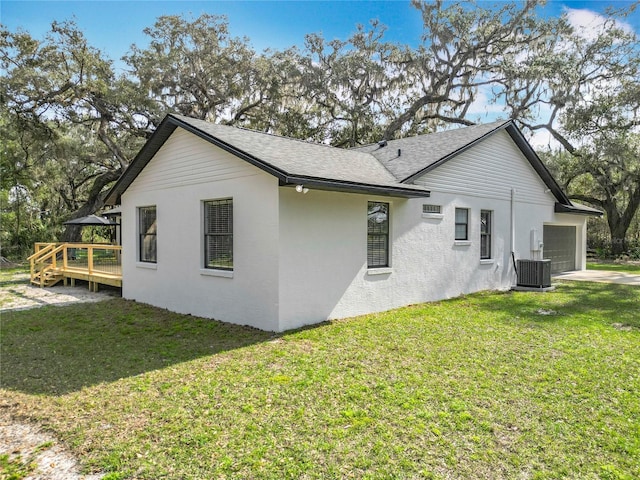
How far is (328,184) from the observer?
22.6ft

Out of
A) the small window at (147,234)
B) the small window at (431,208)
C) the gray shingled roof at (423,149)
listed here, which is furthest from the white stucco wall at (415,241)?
the small window at (147,234)

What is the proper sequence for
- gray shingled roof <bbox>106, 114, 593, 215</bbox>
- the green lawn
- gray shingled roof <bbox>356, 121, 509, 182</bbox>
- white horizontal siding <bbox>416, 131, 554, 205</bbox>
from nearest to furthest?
the green lawn
gray shingled roof <bbox>106, 114, 593, 215</bbox>
gray shingled roof <bbox>356, 121, 509, 182</bbox>
white horizontal siding <bbox>416, 131, 554, 205</bbox>

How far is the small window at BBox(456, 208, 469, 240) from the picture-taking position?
1083cm

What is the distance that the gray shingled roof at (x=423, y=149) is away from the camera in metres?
9.92

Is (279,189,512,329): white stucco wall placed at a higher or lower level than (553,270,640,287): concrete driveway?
higher

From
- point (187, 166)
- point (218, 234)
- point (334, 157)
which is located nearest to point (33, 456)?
point (218, 234)

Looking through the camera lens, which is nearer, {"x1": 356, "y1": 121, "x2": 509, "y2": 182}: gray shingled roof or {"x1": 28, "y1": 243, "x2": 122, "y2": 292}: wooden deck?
{"x1": 356, "y1": 121, "x2": 509, "y2": 182}: gray shingled roof

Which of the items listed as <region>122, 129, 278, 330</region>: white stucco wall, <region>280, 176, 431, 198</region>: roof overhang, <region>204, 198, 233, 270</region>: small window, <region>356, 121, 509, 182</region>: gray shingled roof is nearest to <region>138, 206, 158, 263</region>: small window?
<region>122, 129, 278, 330</region>: white stucco wall

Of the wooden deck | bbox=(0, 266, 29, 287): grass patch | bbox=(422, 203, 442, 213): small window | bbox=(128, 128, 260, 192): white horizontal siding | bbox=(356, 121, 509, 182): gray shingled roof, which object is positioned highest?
bbox=(356, 121, 509, 182): gray shingled roof

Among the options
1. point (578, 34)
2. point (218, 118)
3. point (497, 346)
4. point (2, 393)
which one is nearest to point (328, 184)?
point (497, 346)

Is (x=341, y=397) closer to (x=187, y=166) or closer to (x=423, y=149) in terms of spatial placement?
(x=187, y=166)

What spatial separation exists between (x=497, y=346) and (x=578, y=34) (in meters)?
22.7

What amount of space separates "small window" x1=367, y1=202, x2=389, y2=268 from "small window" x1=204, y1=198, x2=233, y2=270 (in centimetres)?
283

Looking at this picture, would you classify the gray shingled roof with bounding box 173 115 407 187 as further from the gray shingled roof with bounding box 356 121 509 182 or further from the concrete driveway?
the concrete driveway
